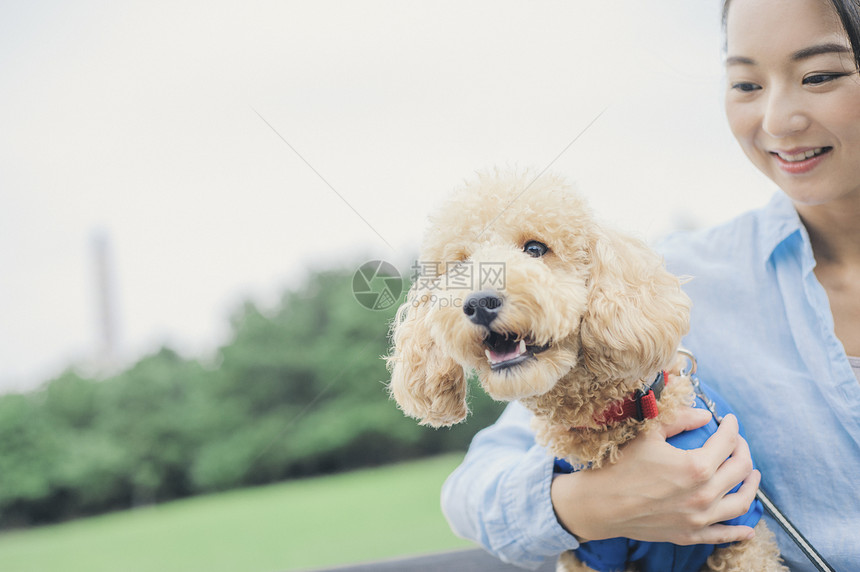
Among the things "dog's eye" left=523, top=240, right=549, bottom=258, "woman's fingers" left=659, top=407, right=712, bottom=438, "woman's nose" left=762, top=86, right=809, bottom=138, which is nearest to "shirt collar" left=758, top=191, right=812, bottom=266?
"woman's nose" left=762, top=86, right=809, bottom=138

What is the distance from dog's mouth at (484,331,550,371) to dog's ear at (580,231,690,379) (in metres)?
0.10

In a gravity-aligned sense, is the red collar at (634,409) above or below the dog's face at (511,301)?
below

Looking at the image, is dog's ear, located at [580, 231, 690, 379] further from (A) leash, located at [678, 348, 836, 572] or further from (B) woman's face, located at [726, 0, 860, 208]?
(B) woman's face, located at [726, 0, 860, 208]

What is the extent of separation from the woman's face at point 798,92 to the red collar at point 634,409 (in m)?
0.47

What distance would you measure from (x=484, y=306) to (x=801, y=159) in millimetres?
643

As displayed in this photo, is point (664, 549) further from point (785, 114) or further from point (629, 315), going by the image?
point (785, 114)

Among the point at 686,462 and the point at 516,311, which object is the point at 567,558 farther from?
the point at 516,311

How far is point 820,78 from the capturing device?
1.03 meters

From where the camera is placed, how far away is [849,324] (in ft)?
3.78

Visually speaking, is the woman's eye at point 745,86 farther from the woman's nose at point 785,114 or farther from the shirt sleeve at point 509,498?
the shirt sleeve at point 509,498

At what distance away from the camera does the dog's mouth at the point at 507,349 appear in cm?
96

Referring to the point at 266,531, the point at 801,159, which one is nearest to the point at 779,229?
the point at 801,159

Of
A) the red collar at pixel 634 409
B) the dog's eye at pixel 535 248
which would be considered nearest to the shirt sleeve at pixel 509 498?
the red collar at pixel 634 409

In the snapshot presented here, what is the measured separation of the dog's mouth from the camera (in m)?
0.96
